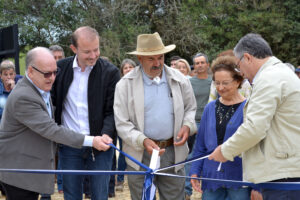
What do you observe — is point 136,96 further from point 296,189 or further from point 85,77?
point 296,189

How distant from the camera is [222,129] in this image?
4.00 m

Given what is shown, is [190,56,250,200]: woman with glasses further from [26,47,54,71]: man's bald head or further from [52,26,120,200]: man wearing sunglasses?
[26,47,54,71]: man's bald head

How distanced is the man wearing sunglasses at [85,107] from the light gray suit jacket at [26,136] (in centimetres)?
65

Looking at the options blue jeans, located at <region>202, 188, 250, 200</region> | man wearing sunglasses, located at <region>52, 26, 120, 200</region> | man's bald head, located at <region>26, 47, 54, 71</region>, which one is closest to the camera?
man's bald head, located at <region>26, 47, 54, 71</region>

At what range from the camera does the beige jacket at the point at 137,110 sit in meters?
4.07

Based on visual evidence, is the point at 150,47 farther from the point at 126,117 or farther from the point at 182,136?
the point at 182,136

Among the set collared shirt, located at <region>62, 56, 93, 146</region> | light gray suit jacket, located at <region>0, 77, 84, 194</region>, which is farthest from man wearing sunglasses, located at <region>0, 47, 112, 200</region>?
collared shirt, located at <region>62, 56, 93, 146</region>

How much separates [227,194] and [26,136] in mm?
2026

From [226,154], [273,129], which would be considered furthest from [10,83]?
[273,129]

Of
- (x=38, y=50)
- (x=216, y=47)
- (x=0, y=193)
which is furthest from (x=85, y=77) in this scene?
(x=216, y=47)

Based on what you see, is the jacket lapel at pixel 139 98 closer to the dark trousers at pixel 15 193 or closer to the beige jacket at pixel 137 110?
the beige jacket at pixel 137 110

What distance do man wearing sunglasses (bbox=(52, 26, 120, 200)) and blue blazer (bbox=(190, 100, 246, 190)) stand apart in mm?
964

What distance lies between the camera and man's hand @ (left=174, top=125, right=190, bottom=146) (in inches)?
161

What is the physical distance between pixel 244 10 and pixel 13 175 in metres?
17.1
